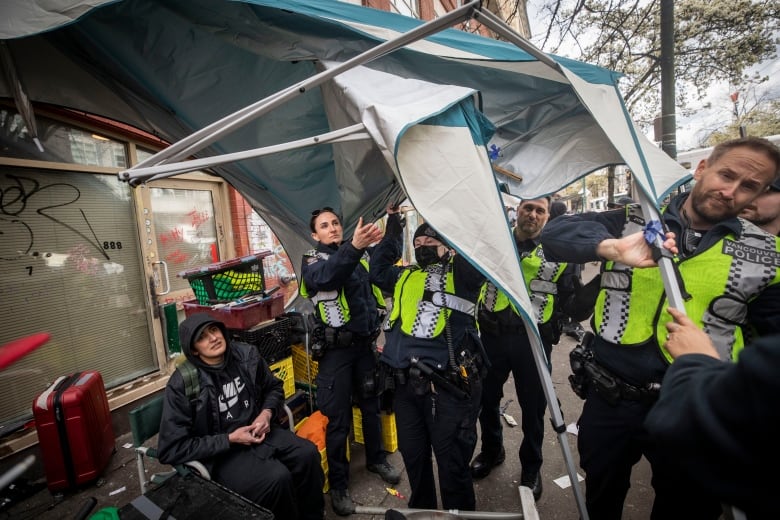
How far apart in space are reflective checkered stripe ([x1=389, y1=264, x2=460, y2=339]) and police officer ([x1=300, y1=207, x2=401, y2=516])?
467 millimetres

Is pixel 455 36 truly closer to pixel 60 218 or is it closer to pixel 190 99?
pixel 190 99

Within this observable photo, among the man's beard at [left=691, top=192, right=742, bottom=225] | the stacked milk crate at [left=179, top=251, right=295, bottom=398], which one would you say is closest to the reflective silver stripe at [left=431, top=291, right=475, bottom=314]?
the man's beard at [left=691, top=192, right=742, bottom=225]

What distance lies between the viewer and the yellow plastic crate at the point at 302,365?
3509 mm

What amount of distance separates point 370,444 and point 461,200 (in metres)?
2.48

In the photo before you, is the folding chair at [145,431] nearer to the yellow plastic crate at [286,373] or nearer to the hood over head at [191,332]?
the hood over head at [191,332]

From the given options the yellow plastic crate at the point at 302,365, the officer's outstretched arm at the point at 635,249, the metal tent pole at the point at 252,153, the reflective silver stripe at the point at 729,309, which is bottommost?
the yellow plastic crate at the point at 302,365

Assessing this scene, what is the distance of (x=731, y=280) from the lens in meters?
1.42

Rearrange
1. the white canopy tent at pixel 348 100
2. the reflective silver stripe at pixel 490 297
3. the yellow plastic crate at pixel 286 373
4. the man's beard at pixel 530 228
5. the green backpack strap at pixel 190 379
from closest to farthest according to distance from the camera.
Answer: the white canopy tent at pixel 348 100 < the green backpack strap at pixel 190 379 < the reflective silver stripe at pixel 490 297 < the man's beard at pixel 530 228 < the yellow plastic crate at pixel 286 373

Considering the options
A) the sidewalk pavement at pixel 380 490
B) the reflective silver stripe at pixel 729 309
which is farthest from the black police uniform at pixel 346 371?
the reflective silver stripe at pixel 729 309

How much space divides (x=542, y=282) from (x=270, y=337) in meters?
2.54

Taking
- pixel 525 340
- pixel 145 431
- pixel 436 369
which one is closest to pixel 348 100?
pixel 436 369

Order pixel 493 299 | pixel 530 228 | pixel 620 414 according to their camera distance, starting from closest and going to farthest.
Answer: pixel 620 414
pixel 493 299
pixel 530 228

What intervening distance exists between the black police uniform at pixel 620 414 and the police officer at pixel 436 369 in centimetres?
60

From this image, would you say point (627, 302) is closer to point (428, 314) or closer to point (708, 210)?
point (708, 210)
